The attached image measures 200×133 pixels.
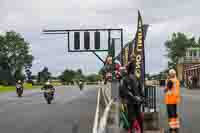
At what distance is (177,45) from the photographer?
156 metres

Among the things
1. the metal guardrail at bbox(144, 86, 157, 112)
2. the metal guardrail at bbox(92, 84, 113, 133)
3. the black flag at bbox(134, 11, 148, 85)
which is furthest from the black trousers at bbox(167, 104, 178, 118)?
the metal guardrail at bbox(92, 84, 113, 133)

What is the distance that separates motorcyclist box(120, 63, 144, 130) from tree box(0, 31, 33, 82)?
457 ft

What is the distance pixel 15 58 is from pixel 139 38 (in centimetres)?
14163

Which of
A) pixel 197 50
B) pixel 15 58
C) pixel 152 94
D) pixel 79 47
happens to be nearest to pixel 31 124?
pixel 152 94

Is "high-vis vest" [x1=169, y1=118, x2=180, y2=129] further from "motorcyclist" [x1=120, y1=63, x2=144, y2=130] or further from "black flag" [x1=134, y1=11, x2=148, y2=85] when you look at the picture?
→ "black flag" [x1=134, y1=11, x2=148, y2=85]

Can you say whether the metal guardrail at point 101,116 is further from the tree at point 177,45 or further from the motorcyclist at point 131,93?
the tree at point 177,45

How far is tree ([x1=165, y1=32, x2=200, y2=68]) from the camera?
504 feet

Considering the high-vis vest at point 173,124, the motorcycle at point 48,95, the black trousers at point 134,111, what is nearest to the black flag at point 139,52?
the high-vis vest at point 173,124

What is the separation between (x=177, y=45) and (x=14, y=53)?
46.5m

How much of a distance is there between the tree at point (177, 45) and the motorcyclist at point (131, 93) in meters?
141

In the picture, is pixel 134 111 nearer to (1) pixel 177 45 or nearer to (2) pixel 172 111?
(2) pixel 172 111

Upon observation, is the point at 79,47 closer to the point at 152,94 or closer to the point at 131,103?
the point at 152,94

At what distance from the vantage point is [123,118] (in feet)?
42.0

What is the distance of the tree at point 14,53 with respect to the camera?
15125cm
